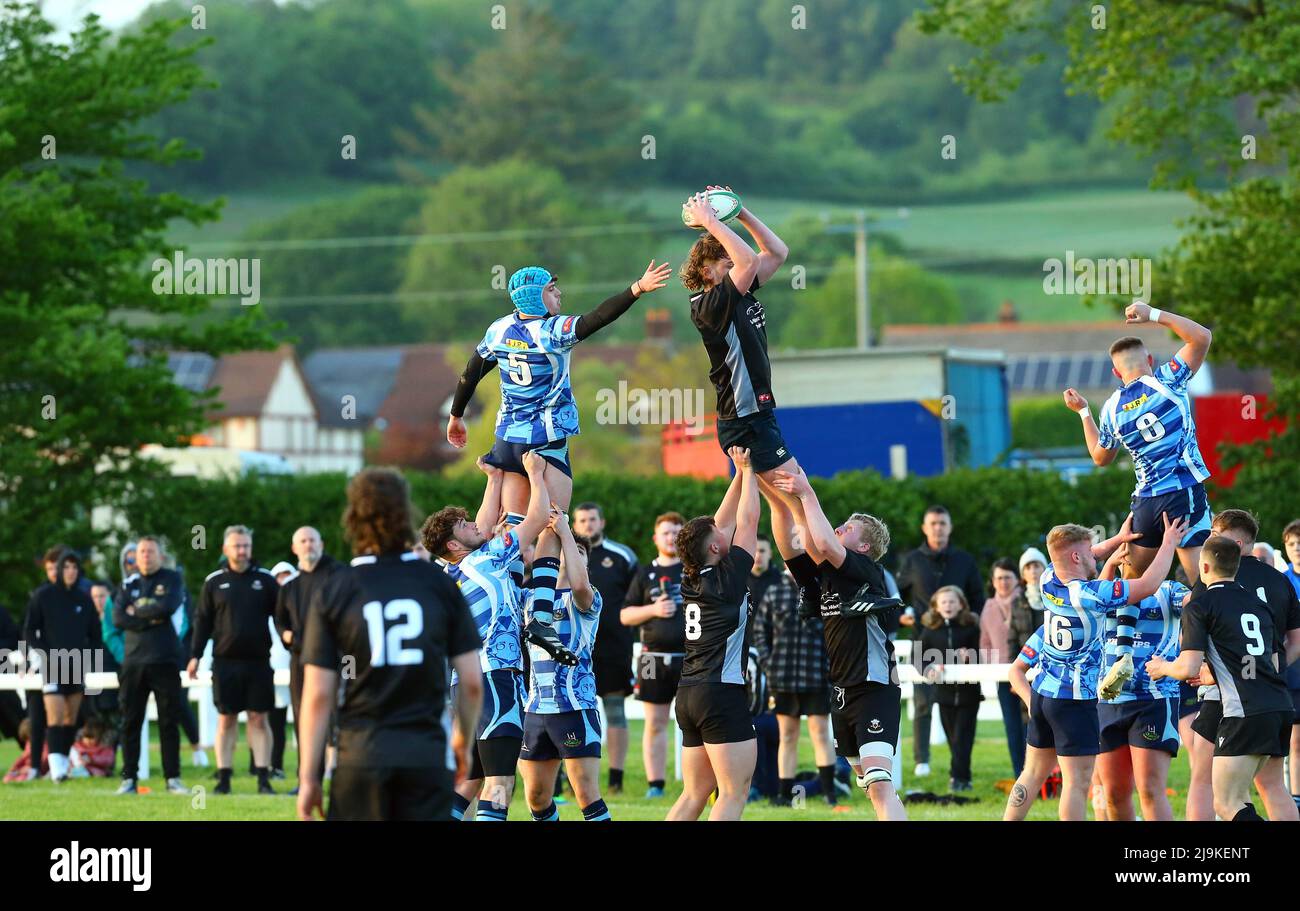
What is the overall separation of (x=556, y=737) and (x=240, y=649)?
6.32 m

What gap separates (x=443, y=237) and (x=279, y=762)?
93.2 meters

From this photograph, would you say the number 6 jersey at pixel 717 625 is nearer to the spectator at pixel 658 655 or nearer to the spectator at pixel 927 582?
the spectator at pixel 658 655

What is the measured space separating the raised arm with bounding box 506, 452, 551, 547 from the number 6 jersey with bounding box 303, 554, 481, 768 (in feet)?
9.85

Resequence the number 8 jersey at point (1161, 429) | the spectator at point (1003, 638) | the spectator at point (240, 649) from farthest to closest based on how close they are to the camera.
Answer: the spectator at point (240, 649) < the spectator at point (1003, 638) < the number 8 jersey at point (1161, 429)

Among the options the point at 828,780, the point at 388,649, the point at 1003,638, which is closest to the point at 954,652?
the point at 1003,638

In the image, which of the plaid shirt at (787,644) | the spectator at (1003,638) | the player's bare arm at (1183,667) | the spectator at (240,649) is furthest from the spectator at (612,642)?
the player's bare arm at (1183,667)

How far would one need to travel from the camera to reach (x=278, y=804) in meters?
14.0

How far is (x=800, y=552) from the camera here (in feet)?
33.4

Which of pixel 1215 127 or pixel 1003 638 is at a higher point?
pixel 1215 127

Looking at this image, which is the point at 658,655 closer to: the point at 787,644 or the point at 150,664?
the point at 787,644

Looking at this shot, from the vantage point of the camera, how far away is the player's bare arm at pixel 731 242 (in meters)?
10.1

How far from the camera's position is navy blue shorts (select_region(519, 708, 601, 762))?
10320mm

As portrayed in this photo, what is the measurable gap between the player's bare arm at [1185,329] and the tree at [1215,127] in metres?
12.3
